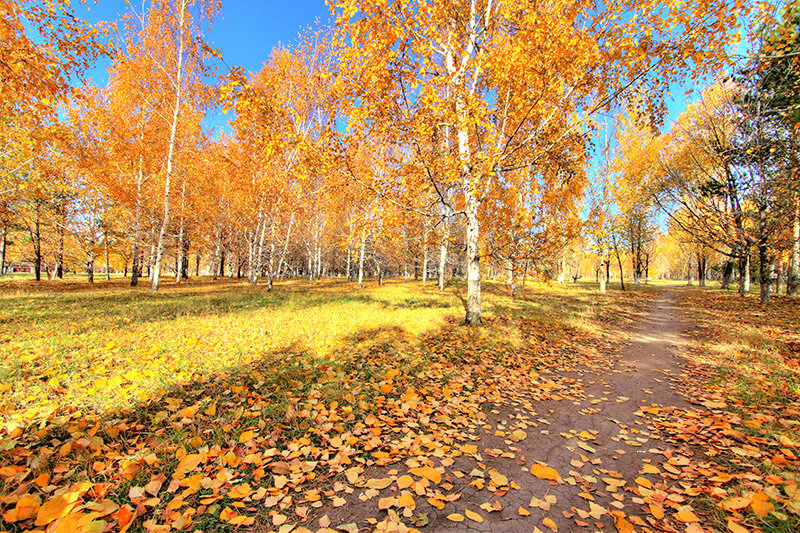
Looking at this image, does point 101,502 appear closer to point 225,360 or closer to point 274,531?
point 274,531

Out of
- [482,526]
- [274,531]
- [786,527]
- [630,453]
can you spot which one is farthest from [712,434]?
[274,531]

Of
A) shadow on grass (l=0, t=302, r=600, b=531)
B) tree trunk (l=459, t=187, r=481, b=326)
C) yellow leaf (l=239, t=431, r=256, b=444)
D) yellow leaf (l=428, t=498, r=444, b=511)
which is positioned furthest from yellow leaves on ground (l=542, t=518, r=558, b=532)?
tree trunk (l=459, t=187, r=481, b=326)

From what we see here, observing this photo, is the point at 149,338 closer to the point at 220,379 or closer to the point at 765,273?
the point at 220,379

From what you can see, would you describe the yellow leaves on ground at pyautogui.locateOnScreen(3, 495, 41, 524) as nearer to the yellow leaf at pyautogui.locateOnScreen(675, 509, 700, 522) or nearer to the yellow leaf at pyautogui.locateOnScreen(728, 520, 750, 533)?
the yellow leaf at pyautogui.locateOnScreen(675, 509, 700, 522)

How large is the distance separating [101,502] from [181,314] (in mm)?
7617

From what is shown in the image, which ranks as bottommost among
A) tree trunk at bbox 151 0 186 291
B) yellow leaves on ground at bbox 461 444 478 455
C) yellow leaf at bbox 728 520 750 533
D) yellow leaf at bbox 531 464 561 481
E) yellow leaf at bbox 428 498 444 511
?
yellow leaves on ground at bbox 461 444 478 455

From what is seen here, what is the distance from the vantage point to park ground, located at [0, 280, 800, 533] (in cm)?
226

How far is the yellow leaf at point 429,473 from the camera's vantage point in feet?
8.85

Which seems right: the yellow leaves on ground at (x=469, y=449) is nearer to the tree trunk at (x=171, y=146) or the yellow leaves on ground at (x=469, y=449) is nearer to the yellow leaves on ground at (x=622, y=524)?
the yellow leaves on ground at (x=622, y=524)

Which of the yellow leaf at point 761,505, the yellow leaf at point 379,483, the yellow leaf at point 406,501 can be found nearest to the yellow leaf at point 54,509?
the yellow leaf at point 379,483

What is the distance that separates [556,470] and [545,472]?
0.17m

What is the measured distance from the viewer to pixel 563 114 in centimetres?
817

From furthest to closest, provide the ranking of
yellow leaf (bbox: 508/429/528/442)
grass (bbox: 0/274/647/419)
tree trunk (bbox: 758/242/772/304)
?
1. tree trunk (bbox: 758/242/772/304)
2. grass (bbox: 0/274/647/419)
3. yellow leaf (bbox: 508/429/528/442)

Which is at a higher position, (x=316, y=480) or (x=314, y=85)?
(x=314, y=85)
